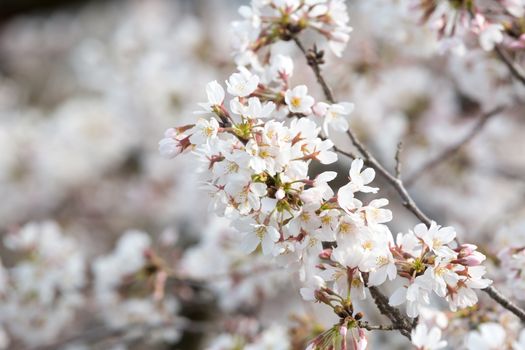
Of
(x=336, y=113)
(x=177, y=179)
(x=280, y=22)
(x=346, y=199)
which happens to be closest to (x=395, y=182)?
(x=336, y=113)

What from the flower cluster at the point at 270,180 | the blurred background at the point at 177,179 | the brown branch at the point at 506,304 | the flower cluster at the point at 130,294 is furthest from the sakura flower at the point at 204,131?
the flower cluster at the point at 130,294

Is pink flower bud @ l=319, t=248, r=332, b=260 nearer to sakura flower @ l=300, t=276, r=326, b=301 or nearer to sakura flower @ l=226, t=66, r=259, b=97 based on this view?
sakura flower @ l=300, t=276, r=326, b=301

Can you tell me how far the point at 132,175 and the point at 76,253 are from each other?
257cm

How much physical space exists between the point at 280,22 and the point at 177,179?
2.85m

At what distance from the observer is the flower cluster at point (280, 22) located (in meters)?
1.29

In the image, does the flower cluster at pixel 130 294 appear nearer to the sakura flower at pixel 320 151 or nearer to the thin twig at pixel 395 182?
the thin twig at pixel 395 182

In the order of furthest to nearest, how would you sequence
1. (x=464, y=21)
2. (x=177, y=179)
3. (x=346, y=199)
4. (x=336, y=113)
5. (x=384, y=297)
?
1. (x=177, y=179)
2. (x=464, y=21)
3. (x=336, y=113)
4. (x=384, y=297)
5. (x=346, y=199)

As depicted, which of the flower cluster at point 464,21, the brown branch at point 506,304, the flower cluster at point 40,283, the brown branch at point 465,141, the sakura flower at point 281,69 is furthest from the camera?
the flower cluster at point 40,283

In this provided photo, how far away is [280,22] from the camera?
1293 millimetres

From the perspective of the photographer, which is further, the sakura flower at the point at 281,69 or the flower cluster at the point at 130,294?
the flower cluster at the point at 130,294

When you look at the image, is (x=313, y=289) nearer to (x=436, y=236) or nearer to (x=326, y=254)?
(x=326, y=254)

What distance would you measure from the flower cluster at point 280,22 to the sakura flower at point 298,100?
0.19 metres

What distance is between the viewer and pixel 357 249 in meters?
1.01

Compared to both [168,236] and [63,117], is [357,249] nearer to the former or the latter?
[168,236]
